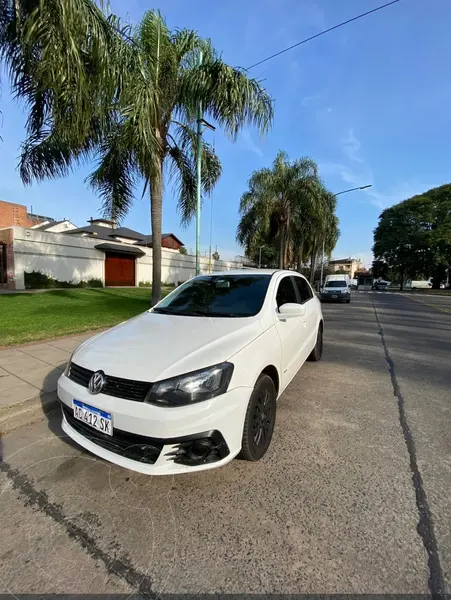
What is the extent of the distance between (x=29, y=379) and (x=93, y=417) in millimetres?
2557

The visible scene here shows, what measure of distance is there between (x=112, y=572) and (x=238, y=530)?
2.45 feet

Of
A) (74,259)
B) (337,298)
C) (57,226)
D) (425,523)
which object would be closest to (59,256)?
(74,259)

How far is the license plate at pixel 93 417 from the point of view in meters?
2.35

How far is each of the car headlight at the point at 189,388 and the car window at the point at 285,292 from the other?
1.56 meters

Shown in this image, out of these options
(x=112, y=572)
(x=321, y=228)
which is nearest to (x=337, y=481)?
(x=112, y=572)

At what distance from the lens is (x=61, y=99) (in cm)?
539

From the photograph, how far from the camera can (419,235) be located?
46.2 m

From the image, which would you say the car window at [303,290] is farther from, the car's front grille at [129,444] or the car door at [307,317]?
the car's front grille at [129,444]

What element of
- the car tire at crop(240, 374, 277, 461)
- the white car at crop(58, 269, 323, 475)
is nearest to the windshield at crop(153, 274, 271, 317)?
the white car at crop(58, 269, 323, 475)

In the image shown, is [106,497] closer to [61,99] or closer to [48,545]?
[48,545]

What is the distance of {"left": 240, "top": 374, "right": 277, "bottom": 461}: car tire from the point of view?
8.33 ft

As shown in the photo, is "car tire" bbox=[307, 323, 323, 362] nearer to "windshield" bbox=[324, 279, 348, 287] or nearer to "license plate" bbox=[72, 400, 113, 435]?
"license plate" bbox=[72, 400, 113, 435]

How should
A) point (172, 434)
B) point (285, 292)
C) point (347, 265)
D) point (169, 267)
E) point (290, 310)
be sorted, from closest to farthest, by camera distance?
1. point (172, 434)
2. point (290, 310)
3. point (285, 292)
4. point (169, 267)
5. point (347, 265)

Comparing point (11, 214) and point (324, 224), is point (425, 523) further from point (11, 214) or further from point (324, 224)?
point (11, 214)
